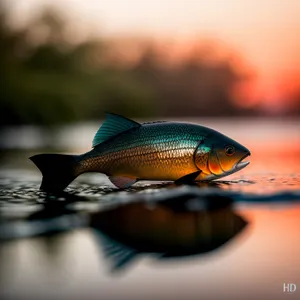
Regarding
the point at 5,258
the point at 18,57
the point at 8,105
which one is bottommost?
the point at 5,258

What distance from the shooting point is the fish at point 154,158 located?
125 inches

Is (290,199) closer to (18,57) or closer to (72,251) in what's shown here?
(72,251)

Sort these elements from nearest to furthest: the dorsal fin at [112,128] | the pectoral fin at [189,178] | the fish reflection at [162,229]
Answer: the fish reflection at [162,229]
the pectoral fin at [189,178]
the dorsal fin at [112,128]

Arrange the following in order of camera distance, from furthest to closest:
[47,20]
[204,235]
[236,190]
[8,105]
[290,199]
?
1. [47,20]
2. [8,105]
3. [236,190]
4. [290,199]
5. [204,235]

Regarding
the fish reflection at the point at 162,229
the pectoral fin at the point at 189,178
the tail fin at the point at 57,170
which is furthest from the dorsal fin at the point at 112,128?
the fish reflection at the point at 162,229

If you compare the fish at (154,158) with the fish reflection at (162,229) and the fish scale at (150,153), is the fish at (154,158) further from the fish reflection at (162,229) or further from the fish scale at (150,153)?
the fish reflection at (162,229)

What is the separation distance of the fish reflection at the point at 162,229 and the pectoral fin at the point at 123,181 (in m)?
0.42

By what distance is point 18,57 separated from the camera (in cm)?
1978

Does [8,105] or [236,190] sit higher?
[8,105]

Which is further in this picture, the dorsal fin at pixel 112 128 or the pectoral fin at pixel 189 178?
the dorsal fin at pixel 112 128

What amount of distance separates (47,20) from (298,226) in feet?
59.2

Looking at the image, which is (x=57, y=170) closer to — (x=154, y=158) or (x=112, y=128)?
(x=112, y=128)

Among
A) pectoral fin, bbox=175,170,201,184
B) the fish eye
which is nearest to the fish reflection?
pectoral fin, bbox=175,170,201,184

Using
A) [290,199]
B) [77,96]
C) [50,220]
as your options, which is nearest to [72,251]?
[50,220]
